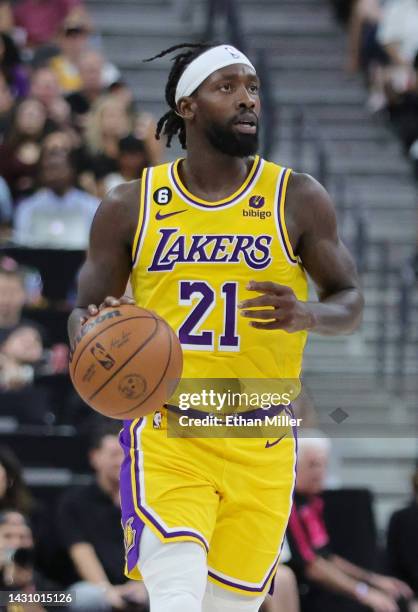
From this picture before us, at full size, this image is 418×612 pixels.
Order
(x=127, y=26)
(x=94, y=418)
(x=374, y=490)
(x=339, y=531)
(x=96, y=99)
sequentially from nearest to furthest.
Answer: (x=339, y=531) → (x=94, y=418) → (x=374, y=490) → (x=96, y=99) → (x=127, y=26)

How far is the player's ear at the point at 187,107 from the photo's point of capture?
5535 millimetres

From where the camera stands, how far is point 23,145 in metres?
11.6

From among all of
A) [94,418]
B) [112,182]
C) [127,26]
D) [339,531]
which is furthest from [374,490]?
[127,26]

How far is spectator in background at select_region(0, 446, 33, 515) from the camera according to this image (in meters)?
7.98

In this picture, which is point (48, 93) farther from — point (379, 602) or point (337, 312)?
point (337, 312)

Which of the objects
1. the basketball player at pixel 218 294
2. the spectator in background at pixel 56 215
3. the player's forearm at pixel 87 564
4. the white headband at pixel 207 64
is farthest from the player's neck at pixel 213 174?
the spectator in background at pixel 56 215

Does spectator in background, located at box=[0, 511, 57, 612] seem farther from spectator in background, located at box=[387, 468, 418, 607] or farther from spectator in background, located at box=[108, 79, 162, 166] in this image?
spectator in background, located at box=[108, 79, 162, 166]

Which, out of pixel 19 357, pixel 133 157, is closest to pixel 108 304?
pixel 19 357

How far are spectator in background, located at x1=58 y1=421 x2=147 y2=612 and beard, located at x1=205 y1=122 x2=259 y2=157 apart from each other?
3242 millimetres

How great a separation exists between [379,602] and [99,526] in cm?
168

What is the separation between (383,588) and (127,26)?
7833mm

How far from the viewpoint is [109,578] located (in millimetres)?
→ 8203

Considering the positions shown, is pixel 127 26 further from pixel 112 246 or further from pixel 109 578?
pixel 112 246

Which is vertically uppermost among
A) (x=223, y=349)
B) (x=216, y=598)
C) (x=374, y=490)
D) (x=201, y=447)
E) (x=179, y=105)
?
(x=179, y=105)
